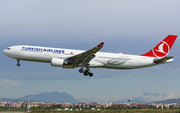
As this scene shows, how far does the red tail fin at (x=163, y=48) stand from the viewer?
4506cm

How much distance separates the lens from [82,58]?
1608 inches

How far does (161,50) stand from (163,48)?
0.64 metres

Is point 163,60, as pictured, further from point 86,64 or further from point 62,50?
point 62,50

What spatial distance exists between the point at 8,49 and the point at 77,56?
14.1m

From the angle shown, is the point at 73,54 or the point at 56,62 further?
the point at 73,54

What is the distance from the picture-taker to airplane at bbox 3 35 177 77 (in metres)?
40.9

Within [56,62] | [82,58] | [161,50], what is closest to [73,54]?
[82,58]

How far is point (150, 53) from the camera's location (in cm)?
4503

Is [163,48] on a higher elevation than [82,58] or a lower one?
higher

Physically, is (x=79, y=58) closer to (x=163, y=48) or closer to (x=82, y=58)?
(x=82, y=58)

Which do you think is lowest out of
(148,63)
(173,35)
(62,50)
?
(148,63)

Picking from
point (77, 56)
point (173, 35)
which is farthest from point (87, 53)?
Result: point (173, 35)

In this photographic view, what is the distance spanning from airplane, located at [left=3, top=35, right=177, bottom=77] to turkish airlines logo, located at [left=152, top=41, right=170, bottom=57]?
5.30 feet

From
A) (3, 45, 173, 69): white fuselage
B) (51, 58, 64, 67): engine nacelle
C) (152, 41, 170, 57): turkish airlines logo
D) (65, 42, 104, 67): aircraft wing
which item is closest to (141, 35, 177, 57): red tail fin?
(152, 41, 170, 57): turkish airlines logo
